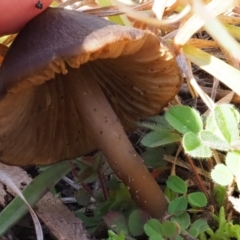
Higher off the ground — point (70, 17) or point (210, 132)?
point (70, 17)

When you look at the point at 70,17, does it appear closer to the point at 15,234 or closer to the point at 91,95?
the point at 91,95

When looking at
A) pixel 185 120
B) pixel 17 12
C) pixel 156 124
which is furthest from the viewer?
pixel 156 124

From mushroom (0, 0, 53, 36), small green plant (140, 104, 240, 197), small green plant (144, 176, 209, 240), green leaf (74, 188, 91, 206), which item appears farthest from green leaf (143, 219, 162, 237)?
mushroom (0, 0, 53, 36)

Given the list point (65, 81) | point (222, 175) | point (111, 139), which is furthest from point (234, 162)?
point (65, 81)

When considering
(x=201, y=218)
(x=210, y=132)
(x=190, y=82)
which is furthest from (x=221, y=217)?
(x=190, y=82)

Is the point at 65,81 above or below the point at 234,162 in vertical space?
above

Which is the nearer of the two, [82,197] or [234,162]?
[234,162]

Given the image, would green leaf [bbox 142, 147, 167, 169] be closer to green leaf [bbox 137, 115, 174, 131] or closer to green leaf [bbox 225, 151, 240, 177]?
green leaf [bbox 137, 115, 174, 131]

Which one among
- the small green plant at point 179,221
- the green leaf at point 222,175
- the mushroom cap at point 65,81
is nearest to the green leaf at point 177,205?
the small green plant at point 179,221

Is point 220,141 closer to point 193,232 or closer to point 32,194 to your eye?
point 193,232
